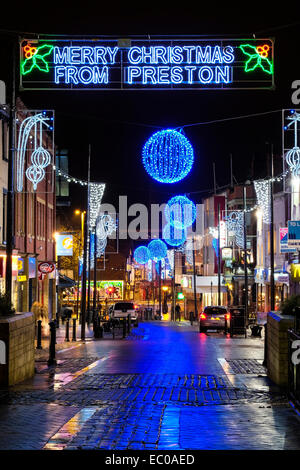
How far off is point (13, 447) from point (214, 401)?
500cm

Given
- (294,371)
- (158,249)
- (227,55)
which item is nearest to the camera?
(294,371)

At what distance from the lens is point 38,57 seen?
59.0 feet

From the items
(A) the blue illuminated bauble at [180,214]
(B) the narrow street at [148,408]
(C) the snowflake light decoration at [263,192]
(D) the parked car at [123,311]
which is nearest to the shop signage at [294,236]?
(B) the narrow street at [148,408]

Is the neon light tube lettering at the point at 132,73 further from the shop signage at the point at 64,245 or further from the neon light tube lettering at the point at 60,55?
the shop signage at the point at 64,245

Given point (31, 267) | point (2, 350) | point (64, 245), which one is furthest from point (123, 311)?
point (2, 350)

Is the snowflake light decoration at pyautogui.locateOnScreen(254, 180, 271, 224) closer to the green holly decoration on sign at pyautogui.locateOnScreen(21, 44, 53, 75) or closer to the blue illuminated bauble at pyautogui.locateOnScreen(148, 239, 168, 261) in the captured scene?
the blue illuminated bauble at pyautogui.locateOnScreen(148, 239, 168, 261)

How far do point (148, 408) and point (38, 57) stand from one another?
9.57 metres

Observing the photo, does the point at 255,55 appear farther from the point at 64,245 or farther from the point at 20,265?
the point at 64,245

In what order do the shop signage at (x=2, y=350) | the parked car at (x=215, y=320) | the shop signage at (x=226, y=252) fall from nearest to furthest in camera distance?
the shop signage at (x=2, y=350) → the parked car at (x=215, y=320) → the shop signage at (x=226, y=252)

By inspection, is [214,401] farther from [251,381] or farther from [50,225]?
[50,225]

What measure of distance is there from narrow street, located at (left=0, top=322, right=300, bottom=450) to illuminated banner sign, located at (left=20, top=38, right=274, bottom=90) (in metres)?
6.67

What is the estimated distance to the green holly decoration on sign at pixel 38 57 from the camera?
17.9 meters

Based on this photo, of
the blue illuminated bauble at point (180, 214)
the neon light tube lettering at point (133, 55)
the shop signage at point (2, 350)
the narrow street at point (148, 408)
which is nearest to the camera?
the narrow street at point (148, 408)

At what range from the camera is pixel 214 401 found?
12883mm
